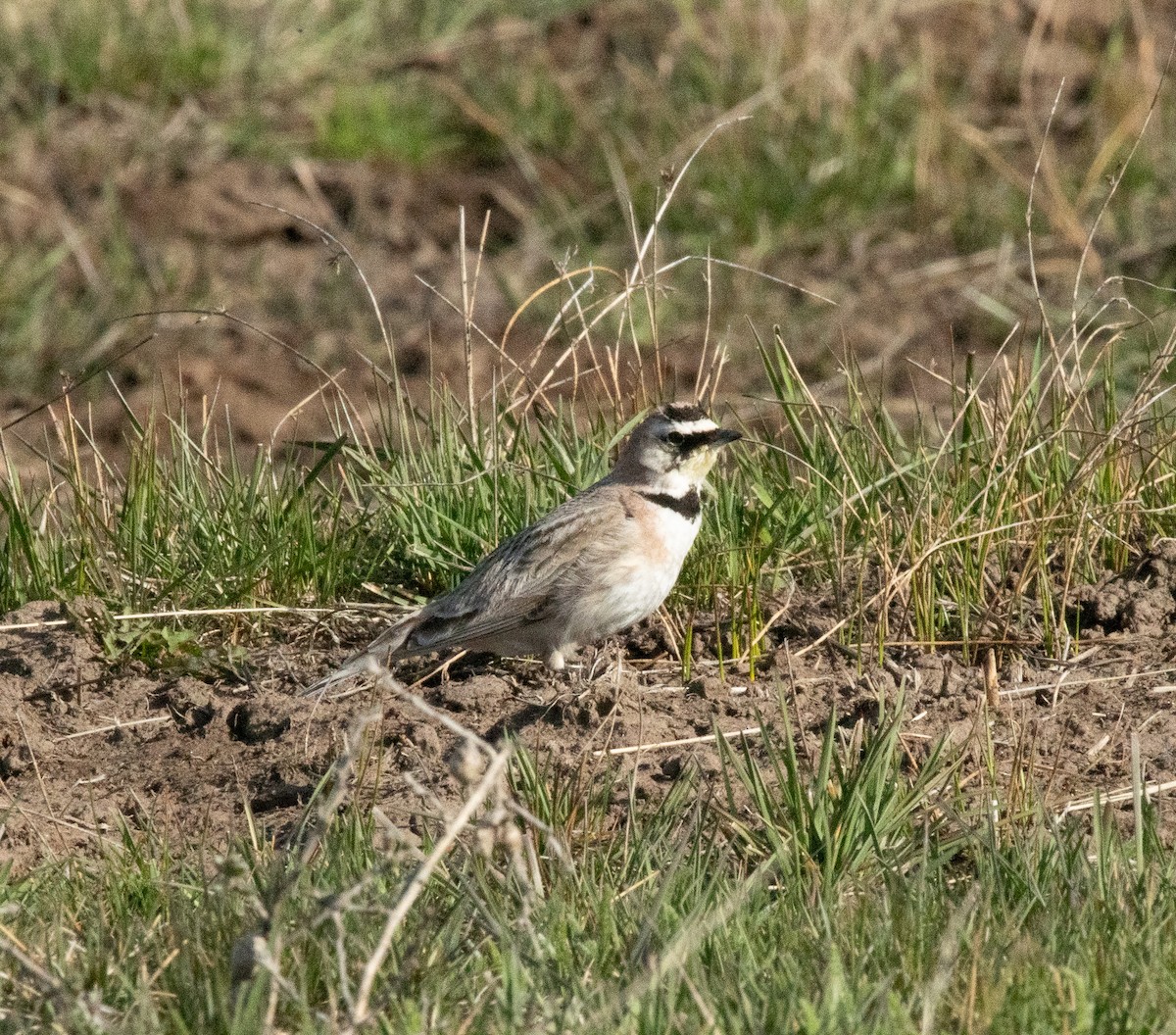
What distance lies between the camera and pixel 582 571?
5.10 meters

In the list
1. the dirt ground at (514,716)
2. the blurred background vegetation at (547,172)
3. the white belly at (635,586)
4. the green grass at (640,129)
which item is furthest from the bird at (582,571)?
the green grass at (640,129)

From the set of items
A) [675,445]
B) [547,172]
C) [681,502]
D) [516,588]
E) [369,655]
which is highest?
[675,445]

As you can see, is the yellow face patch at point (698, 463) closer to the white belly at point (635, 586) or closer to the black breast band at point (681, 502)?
the black breast band at point (681, 502)

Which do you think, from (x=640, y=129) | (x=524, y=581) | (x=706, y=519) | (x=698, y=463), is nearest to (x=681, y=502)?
(x=698, y=463)

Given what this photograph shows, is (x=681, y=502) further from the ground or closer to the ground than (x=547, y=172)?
further from the ground

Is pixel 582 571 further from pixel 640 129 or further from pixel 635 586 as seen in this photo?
pixel 640 129

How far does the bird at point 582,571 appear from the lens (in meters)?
5.08

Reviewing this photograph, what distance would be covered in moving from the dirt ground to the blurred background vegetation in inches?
142

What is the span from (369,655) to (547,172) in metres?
6.25

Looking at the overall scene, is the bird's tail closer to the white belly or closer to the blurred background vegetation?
the white belly

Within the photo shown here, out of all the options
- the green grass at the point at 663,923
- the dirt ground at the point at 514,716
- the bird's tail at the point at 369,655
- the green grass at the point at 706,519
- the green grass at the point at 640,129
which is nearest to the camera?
the green grass at the point at 663,923

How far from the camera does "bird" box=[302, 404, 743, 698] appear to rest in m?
5.08

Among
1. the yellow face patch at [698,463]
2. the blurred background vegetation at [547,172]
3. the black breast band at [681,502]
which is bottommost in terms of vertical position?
the blurred background vegetation at [547,172]

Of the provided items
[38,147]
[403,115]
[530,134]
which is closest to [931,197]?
[530,134]
